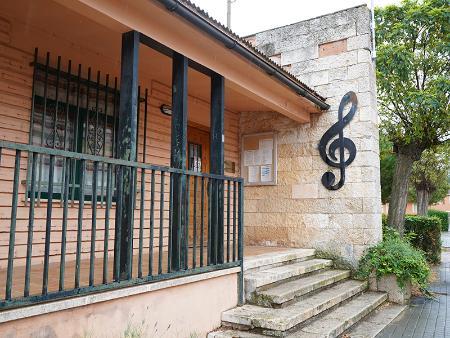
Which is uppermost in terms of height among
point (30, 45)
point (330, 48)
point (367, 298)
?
point (330, 48)

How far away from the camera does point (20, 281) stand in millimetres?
3236

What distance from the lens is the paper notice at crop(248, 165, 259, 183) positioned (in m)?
7.37

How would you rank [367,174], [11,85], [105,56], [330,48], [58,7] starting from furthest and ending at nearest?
[330,48]
[367,174]
[105,56]
[11,85]
[58,7]

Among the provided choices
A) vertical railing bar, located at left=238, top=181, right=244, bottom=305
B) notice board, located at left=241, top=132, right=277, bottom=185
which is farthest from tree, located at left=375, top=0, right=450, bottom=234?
vertical railing bar, located at left=238, top=181, right=244, bottom=305

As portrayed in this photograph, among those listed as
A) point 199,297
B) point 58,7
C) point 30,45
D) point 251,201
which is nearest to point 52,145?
point 30,45

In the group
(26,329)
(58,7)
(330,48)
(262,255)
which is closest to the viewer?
(26,329)

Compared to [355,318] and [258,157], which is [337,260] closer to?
[355,318]

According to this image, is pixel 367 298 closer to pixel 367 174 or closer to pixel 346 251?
pixel 346 251

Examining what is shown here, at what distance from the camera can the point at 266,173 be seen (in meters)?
7.28

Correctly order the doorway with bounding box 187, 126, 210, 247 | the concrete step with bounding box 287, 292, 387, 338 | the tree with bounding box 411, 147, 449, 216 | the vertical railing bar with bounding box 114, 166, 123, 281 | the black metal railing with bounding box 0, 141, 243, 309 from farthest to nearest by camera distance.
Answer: the tree with bounding box 411, 147, 449, 216, the doorway with bounding box 187, 126, 210, 247, the concrete step with bounding box 287, 292, 387, 338, the vertical railing bar with bounding box 114, 166, 123, 281, the black metal railing with bounding box 0, 141, 243, 309

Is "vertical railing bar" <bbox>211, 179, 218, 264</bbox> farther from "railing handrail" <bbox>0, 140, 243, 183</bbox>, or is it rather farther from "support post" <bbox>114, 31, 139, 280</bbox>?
"support post" <bbox>114, 31, 139, 280</bbox>

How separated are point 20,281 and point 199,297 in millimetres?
1570

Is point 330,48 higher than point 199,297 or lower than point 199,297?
higher

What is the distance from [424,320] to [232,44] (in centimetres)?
A: 416
